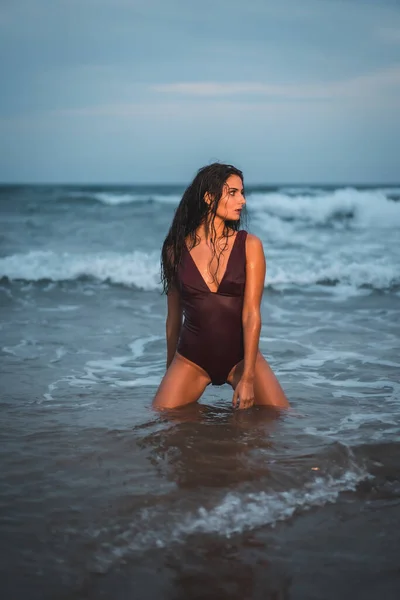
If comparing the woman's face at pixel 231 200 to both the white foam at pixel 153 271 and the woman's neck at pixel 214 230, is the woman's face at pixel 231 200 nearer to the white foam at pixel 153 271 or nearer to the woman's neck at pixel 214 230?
the woman's neck at pixel 214 230

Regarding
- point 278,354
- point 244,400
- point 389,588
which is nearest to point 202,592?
point 389,588

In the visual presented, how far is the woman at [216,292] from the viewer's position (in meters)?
4.54

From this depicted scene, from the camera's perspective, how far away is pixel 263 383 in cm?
475

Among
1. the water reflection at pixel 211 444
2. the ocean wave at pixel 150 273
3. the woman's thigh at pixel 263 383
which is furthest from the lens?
the ocean wave at pixel 150 273

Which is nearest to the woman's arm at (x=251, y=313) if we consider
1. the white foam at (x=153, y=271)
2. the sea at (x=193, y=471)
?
the sea at (x=193, y=471)

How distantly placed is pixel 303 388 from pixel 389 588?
309 cm

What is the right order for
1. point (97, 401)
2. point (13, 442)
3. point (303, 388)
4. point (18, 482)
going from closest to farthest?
point (18, 482) < point (13, 442) < point (97, 401) < point (303, 388)

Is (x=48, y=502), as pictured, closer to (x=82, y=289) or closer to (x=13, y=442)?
(x=13, y=442)

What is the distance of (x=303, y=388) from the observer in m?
5.92

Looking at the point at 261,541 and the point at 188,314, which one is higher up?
the point at 188,314

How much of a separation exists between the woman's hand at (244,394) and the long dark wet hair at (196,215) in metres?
0.83

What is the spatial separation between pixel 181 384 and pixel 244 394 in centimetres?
44

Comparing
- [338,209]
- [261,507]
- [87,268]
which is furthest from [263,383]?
[338,209]

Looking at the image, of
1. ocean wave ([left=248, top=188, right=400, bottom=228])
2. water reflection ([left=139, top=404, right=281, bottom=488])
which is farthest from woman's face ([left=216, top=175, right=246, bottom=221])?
ocean wave ([left=248, top=188, right=400, bottom=228])
